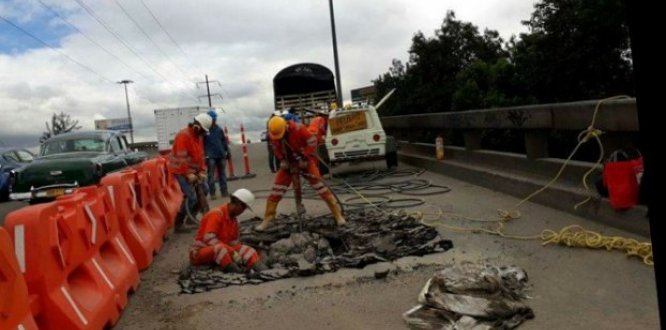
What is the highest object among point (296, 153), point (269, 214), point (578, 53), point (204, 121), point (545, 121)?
point (578, 53)

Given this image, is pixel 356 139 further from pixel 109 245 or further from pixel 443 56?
pixel 443 56

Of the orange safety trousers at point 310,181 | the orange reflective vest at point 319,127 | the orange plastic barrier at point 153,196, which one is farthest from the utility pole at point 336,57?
the orange safety trousers at point 310,181

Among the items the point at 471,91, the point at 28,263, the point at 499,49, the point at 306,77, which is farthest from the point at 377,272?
the point at 499,49

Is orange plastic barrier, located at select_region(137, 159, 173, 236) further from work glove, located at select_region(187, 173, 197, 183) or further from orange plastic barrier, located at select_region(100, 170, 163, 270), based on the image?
work glove, located at select_region(187, 173, 197, 183)

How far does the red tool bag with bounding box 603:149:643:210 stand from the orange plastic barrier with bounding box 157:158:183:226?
20.7ft

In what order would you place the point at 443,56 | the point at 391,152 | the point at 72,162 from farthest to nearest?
the point at 443,56, the point at 391,152, the point at 72,162

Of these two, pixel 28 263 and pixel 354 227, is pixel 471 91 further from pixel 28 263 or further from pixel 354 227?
pixel 28 263

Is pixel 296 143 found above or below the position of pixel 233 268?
above

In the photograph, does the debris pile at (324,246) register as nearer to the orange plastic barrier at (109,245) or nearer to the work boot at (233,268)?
the work boot at (233,268)

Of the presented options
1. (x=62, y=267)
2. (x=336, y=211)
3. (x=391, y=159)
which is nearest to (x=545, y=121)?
(x=336, y=211)

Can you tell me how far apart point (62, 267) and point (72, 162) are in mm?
9483

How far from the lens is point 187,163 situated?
941 cm

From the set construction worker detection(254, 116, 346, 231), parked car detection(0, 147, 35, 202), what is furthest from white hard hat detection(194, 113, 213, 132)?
parked car detection(0, 147, 35, 202)

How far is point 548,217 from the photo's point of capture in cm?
765
